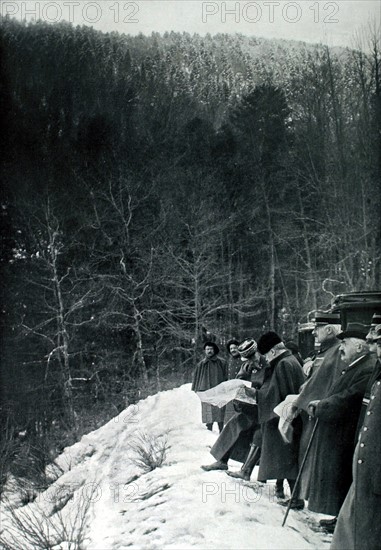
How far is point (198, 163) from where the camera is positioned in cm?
1989

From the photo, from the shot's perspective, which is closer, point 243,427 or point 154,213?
point 243,427

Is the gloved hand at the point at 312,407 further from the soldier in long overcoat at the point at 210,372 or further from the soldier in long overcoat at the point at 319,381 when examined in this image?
the soldier in long overcoat at the point at 210,372

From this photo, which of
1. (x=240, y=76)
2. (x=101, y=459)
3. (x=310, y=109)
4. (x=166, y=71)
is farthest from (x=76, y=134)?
(x=101, y=459)

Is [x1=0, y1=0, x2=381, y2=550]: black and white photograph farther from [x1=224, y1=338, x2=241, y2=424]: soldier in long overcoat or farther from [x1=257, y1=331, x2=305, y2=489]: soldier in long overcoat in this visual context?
[x1=257, y1=331, x2=305, y2=489]: soldier in long overcoat

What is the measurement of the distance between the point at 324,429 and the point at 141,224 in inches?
616

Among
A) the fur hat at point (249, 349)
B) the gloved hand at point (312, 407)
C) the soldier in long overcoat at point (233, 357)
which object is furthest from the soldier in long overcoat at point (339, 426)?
the soldier in long overcoat at point (233, 357)

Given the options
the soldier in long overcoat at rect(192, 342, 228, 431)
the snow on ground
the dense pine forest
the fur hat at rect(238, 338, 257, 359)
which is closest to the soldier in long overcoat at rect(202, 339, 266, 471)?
the fur hat at rect(238, 338, 257, 359)

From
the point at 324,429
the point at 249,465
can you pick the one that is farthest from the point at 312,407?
the point at 249,465

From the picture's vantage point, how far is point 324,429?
434 cm

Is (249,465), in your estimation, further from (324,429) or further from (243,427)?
(324,429)

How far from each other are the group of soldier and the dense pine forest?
11.7m

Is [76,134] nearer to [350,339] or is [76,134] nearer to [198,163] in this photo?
[198,163]

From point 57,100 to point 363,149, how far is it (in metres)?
10.2

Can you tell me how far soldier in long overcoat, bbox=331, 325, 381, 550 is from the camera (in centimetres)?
335
